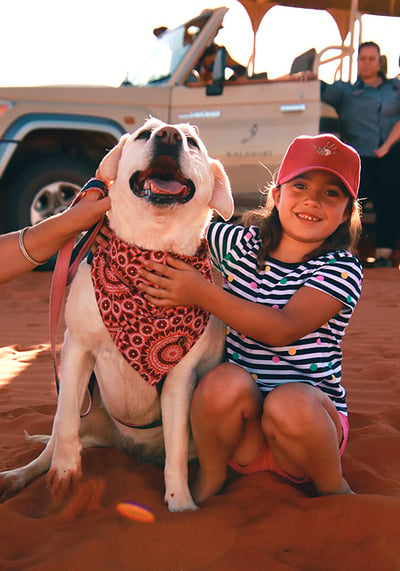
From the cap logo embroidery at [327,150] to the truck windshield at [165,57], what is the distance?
168 inches

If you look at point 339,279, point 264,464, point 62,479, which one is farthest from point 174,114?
point 62,479

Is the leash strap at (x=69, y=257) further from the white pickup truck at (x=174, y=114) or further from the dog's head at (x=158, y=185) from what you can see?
the white pickup truck at (x=174, y=114)

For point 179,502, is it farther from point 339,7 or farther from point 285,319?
point 339,7

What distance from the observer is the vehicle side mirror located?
5.86 m

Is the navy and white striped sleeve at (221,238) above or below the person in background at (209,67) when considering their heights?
below

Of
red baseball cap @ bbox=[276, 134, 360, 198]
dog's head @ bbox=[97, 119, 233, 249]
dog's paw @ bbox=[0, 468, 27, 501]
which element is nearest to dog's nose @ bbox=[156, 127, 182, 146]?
dog's head @ bbox=[97, 119, 233, 249]

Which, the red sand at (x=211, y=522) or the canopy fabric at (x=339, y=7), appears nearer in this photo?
the red sand at (x=211, y=522)

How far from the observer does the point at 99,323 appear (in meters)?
2.18

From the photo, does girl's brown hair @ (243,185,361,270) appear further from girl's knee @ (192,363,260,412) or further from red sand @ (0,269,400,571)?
red sand @ (0,269,400,571)

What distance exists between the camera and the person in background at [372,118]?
21.7 ft

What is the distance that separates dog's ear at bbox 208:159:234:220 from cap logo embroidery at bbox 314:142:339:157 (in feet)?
1.26

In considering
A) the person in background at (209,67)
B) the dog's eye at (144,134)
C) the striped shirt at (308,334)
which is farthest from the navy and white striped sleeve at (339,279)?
the person in background at (209,67)

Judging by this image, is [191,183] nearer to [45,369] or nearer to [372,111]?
[45,369]

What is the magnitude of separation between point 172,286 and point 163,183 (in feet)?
1.22
